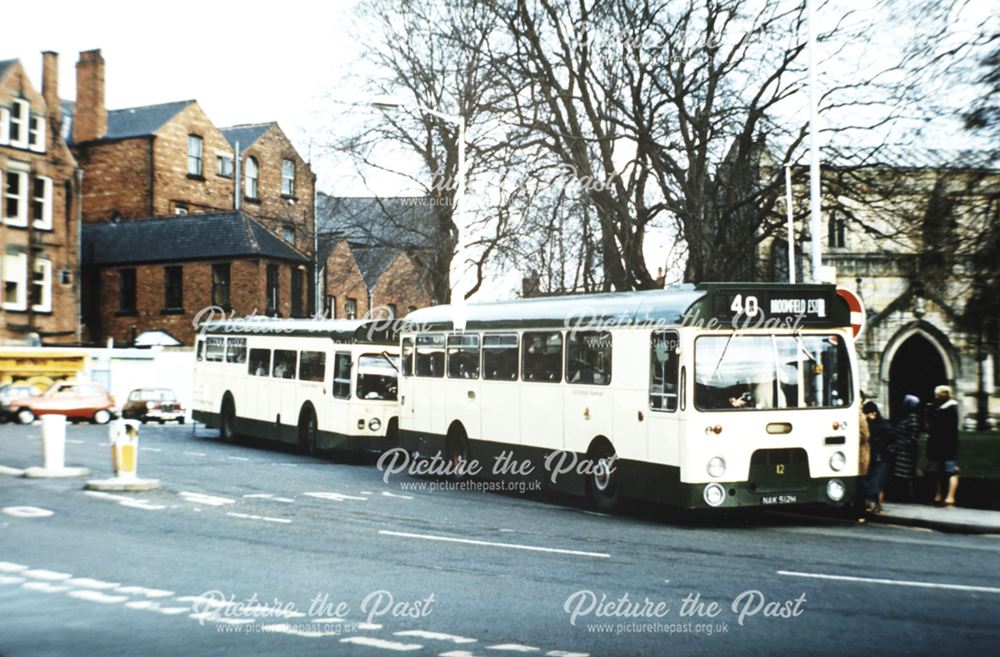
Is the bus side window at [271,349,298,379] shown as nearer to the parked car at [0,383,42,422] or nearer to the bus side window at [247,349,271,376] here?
the bus side window at [247,349,271,376]

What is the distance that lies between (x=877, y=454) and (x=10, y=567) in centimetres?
1100

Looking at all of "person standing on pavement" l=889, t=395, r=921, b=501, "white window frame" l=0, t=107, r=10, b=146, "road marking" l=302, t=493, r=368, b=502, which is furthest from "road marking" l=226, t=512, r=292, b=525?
"white window frame" l=0, t=107, r=10, b=146

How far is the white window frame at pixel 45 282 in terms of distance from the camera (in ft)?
171

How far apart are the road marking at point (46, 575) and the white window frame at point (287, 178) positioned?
190 ft

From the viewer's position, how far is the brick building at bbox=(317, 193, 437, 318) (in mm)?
40469

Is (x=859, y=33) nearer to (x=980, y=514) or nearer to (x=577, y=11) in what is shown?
(x=577, y=11)

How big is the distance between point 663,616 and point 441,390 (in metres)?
13.0

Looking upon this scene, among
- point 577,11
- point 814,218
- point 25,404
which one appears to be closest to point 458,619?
point 814,218

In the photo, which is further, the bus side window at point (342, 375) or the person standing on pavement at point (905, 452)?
the bus side window at point (342, 375)

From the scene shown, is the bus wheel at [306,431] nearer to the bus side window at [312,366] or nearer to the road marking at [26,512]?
the bus side window at [312,366]

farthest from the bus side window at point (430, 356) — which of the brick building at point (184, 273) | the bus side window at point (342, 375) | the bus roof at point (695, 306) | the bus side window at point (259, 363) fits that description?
the brick building at point (184, 273)

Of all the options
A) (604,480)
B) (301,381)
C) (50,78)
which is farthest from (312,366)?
(50,78)

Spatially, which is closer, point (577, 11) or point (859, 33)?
point (859, 33)

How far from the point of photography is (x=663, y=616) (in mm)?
9305
